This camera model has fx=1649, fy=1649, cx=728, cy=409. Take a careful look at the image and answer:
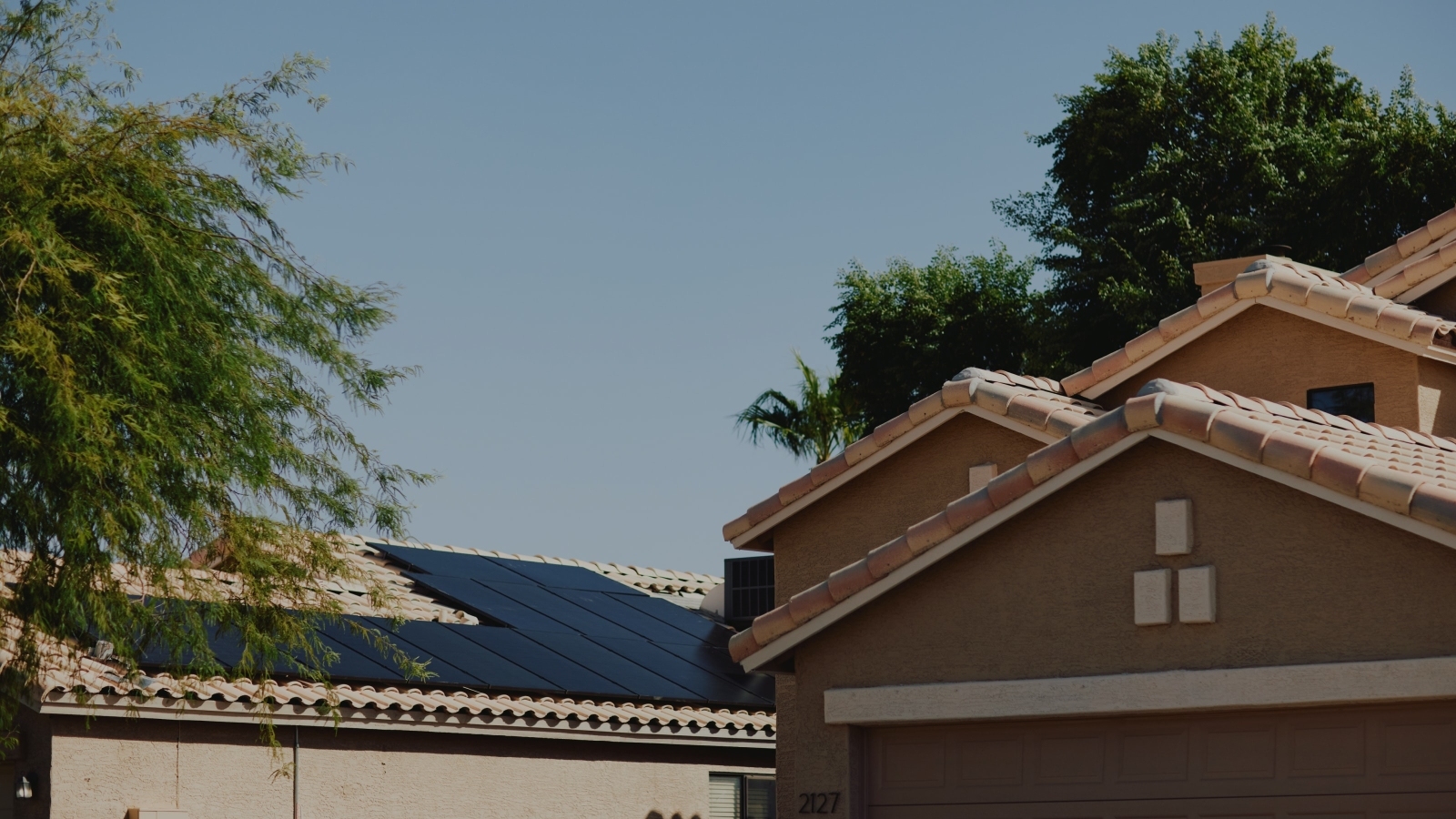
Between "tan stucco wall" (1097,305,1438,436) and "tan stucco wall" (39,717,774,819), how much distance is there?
622cm

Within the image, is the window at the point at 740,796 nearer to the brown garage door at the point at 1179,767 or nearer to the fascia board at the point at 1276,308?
the fascia board at the point at 1276,308

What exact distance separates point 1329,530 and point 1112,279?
21597 mm

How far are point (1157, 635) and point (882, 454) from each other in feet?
18.8

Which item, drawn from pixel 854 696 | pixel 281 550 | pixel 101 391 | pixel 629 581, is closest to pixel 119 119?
pixel 101 391

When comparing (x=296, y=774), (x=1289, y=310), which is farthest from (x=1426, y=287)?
(x=296, y=774)

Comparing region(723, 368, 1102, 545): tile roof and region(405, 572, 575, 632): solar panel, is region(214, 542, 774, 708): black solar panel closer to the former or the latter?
region(405, 572, 575, 632): solar panel

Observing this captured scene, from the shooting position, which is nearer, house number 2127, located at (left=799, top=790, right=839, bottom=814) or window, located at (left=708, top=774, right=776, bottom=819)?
house number 2127, located at (left=799, top=790, right=839, bottom=814)

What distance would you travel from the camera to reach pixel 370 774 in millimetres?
15133

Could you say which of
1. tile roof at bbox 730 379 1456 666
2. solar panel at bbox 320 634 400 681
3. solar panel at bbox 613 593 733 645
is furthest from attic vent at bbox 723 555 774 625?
tile roof at bbox 730 379 1456 666

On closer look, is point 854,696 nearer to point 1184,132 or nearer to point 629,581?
point 629,581

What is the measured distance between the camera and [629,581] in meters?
24.0

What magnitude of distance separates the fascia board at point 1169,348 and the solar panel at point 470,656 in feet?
20.5

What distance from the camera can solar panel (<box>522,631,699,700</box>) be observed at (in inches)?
701

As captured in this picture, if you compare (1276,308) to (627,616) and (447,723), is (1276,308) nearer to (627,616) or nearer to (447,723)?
(447,723)
